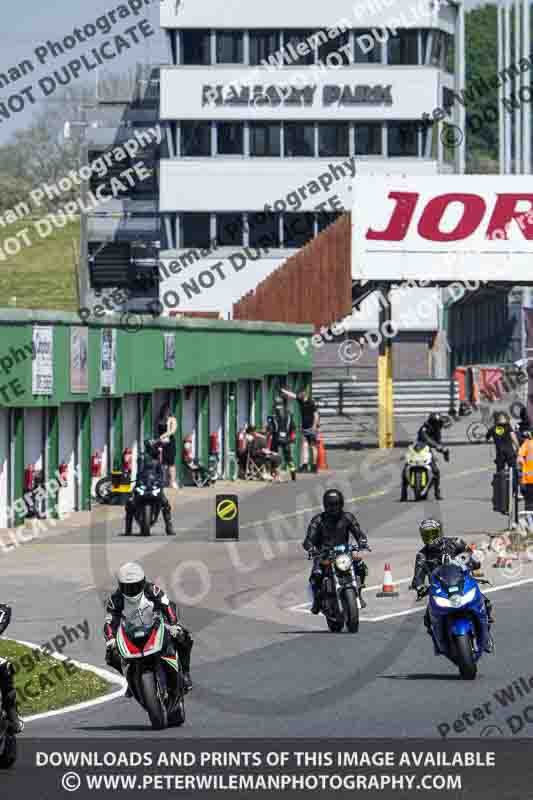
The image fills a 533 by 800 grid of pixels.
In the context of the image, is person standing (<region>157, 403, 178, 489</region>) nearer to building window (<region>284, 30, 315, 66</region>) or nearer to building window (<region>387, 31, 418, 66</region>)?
building window (<region>284, 30, 315, 66</region>)

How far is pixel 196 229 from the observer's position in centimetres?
8119

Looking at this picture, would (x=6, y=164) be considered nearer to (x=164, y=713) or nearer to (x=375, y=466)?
(x=375, y=466)

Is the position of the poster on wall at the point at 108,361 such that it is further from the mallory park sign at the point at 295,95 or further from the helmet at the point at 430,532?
the mallory park sign at the point at 295,95

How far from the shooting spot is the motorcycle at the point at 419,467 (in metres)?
36.6

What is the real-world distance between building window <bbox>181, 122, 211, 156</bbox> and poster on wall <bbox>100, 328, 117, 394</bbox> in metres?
42.9

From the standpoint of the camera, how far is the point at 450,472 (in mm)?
44688

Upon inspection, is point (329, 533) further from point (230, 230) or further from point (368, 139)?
point (368, 139)

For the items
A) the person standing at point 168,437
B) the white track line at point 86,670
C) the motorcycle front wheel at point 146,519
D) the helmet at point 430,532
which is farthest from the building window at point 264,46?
the helmet at point 430,532

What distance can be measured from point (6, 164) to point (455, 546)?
110 meters

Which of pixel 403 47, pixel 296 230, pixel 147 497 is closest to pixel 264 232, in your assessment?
pixel 296 230

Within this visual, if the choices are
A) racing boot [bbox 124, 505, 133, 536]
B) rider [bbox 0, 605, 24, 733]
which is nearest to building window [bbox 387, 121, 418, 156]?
racing boot [bbox 124, 505, 133, 536]

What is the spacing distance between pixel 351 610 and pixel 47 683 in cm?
399

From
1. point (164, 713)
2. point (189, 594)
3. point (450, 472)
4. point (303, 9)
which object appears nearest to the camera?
point (164, 713)
